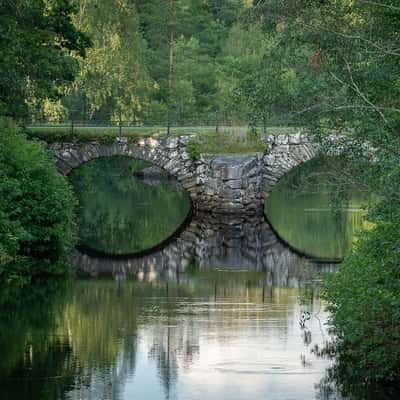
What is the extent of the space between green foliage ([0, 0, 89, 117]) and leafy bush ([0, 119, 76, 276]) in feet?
3.47

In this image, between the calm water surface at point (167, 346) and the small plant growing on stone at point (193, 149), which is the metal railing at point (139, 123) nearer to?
the small plant growing on stone at point (193, 149)

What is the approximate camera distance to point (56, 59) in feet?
92.3

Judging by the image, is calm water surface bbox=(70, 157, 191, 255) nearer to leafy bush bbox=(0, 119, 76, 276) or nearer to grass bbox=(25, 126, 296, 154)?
grass bbox=(25, 126, 296, 154)

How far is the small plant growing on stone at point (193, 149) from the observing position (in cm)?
3989

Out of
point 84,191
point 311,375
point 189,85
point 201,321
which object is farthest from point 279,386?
point 189,85

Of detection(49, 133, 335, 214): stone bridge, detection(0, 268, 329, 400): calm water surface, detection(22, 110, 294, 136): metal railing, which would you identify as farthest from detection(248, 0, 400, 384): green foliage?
detection(49, 133, 335, 214): stone bridge

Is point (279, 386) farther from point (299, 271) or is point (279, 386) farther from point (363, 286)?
point (299, 271)

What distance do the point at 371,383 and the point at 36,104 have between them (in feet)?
91.1

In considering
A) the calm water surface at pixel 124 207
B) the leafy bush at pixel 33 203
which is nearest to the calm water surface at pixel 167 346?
the leafy bush at pixel 33 203

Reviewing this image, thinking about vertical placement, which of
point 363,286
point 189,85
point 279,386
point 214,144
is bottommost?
point 279,386

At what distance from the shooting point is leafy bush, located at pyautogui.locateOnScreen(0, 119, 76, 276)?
25.0 metres

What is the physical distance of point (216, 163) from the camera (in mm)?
39469

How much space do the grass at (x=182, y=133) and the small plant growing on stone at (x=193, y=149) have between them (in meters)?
0.08

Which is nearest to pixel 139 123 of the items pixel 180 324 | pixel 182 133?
pixel 182 133
